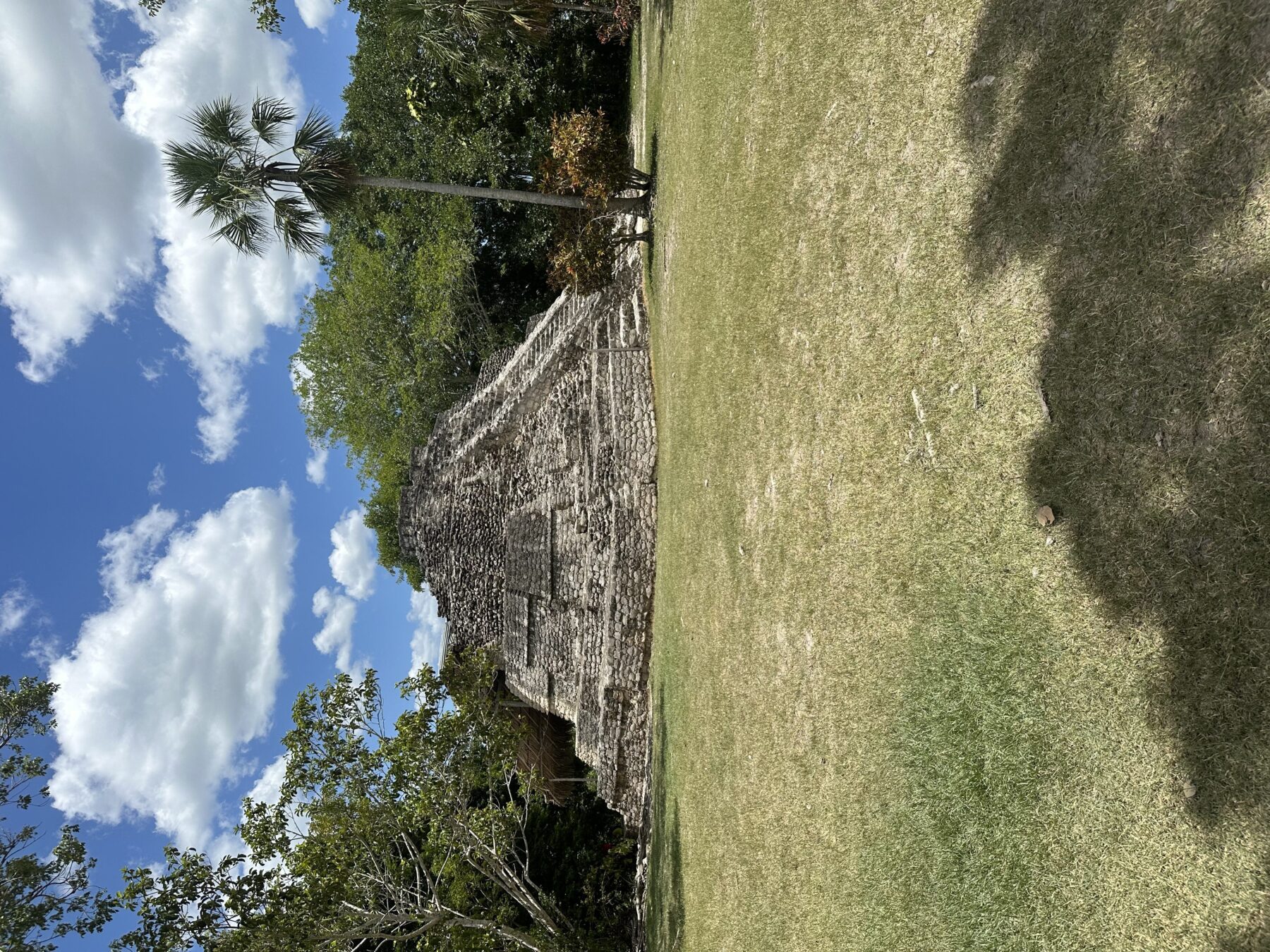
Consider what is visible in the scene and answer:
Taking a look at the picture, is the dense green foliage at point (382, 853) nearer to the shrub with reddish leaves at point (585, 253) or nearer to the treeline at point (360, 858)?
the treeline at point (360, 858)

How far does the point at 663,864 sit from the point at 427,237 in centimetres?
Answer: 1877

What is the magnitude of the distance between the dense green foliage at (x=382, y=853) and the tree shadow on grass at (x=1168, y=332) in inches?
382

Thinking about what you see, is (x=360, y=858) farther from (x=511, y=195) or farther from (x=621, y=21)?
(x=621, y=21)

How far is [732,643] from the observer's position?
26.4 ft

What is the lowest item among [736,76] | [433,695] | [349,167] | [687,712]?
[687,712]

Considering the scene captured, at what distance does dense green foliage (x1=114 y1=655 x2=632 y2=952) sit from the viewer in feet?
32.6

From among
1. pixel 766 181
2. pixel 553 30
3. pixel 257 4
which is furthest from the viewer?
pixel 553 30

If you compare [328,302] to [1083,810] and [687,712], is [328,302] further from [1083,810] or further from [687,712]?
[1083,810]

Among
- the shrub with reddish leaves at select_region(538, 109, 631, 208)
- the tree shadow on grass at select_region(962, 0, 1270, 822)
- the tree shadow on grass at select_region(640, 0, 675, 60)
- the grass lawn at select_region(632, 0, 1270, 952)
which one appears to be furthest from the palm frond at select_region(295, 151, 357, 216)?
the tree shadow on grass at select_region(962, 0, 1270, 822)

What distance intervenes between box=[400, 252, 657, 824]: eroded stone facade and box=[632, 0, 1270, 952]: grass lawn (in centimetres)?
410

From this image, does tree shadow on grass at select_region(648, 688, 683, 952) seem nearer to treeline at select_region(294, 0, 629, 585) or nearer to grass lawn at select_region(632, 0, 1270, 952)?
grass lawn at select_region(632, 0, 1270, 952)

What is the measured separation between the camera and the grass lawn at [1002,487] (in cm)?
338

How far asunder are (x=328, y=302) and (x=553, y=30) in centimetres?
1320

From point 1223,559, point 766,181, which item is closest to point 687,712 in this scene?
point 766,181
